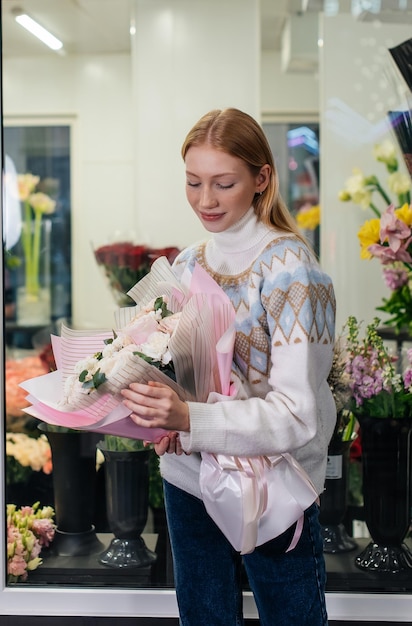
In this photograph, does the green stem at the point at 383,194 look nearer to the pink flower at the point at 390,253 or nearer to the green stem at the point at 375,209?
the green stem at the point at 375,209

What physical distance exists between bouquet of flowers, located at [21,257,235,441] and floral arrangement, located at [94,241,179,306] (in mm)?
826

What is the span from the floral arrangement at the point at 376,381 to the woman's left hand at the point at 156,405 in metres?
0.92

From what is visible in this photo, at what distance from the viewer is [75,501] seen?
2465 mm

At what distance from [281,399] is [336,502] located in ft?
3.11

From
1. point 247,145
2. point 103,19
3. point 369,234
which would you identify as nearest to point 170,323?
point 247,145

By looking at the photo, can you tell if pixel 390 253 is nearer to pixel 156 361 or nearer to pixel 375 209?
pixel 375 209

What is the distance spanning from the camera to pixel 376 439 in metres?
2.37

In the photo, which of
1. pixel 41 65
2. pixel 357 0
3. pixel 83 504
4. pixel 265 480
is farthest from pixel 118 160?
pixel 265 480

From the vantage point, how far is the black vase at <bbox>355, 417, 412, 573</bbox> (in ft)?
7.77

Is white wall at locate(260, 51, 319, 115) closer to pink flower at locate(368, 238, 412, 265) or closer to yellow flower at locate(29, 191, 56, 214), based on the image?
pink flower at locate(368, 238, 412, 265)

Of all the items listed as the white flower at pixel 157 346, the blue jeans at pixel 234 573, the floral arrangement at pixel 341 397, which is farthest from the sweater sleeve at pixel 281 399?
the floral arrangement at pixel 341 397

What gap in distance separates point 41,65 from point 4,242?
561 mm

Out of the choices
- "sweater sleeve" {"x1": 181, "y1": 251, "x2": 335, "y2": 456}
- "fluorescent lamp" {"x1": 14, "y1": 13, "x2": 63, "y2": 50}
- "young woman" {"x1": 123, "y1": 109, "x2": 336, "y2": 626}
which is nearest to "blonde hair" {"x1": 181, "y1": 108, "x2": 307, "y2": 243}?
"young woman" {"x1": 123, "y1": 109, "x2": 336, "y2": 626}

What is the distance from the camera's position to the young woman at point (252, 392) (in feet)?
5.13
